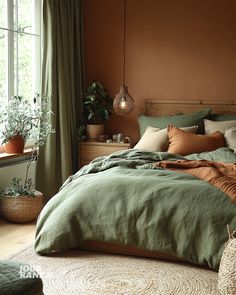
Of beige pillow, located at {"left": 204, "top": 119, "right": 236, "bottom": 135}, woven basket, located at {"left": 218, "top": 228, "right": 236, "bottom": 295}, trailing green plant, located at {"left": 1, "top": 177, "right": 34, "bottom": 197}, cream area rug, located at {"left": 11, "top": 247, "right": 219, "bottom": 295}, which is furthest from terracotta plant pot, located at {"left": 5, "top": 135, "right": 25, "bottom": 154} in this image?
woven basket, located at {"left": 218, "top": 228, "right": 236, "bottom": 295}

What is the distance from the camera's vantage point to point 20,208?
170 inches

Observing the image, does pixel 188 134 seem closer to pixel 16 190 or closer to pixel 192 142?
pixel 192 142

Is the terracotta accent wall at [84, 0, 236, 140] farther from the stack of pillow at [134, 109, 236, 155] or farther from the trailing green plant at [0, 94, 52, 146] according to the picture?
the trailing green plant at [0, 94, 52, 146]

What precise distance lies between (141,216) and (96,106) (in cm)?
245

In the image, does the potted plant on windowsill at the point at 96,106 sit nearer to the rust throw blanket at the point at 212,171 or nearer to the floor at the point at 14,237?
the floor at the point at 14,237

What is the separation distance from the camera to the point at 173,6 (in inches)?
213

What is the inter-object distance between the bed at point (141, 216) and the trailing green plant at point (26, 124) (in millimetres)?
981

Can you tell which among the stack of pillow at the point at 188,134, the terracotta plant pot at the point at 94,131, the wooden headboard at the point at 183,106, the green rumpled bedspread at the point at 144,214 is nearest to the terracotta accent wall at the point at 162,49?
the wooden headboard at the point at 183,106

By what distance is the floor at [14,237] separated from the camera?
11.7 ft

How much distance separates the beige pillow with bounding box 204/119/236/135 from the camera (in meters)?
4.82

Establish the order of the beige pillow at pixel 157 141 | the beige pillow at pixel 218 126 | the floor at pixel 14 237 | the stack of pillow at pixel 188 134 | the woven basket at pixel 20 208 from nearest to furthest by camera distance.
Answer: the floor at pixel 14 237
the woven basket at pixel 20 208
the stack of pillow at pixel 188 134
the beige pillow at pixel 157 141
the beige pillow at pixel 218 126

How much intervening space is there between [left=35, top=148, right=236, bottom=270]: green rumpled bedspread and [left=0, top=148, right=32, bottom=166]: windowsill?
0.99 m

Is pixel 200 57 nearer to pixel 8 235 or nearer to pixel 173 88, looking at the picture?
pixel 173 88

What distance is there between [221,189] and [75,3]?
3.18m
